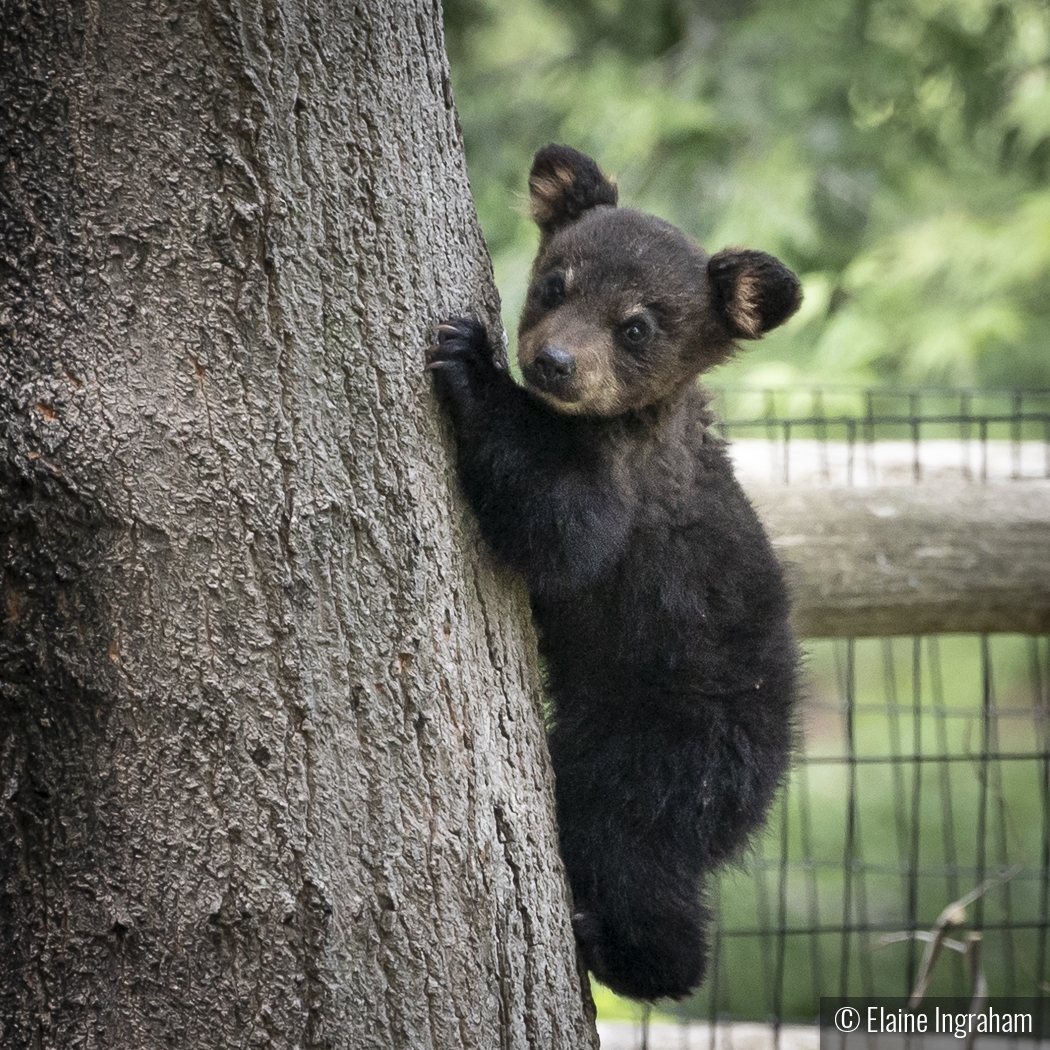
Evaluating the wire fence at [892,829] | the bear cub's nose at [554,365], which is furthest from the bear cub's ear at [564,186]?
the wire fence at [892,829]

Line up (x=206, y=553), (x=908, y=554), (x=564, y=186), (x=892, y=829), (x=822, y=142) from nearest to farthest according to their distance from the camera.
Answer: (x=206, y=553)
(x=564, y=186)
(x=908, y=554)
(x=822, y=142)
(x=892, y=829)

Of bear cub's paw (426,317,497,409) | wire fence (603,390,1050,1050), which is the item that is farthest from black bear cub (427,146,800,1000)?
wire fence (603,390,1050,1050)

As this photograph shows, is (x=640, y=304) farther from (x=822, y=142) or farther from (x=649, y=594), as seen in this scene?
(x=822, y=142)

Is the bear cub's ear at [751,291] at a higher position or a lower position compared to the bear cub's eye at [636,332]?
higher

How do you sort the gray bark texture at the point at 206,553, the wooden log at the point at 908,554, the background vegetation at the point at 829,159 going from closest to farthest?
the gray bark texture at the point at 206,553 < the wooden log at the point at 908,554 < the background vegetation at the point at 829,159

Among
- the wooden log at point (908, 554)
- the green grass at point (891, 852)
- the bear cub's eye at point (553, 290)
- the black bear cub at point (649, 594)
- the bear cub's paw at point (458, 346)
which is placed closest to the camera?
the bear cub's paw at point (458, 346)

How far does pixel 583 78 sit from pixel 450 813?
6045 millimetres

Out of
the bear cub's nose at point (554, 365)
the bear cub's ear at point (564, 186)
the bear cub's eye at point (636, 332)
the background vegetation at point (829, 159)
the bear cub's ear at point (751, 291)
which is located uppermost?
the background vegetation at point (829, 159)

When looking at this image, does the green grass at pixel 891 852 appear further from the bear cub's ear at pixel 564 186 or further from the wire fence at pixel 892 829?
the bear cub's ear at pixel 564 186

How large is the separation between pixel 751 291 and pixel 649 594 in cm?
82

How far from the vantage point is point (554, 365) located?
2.45 meters

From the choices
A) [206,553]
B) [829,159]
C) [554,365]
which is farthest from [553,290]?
[829,159]

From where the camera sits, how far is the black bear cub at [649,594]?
2.43 metres

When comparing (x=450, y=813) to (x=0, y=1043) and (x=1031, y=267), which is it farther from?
(x=1031, y=267)
